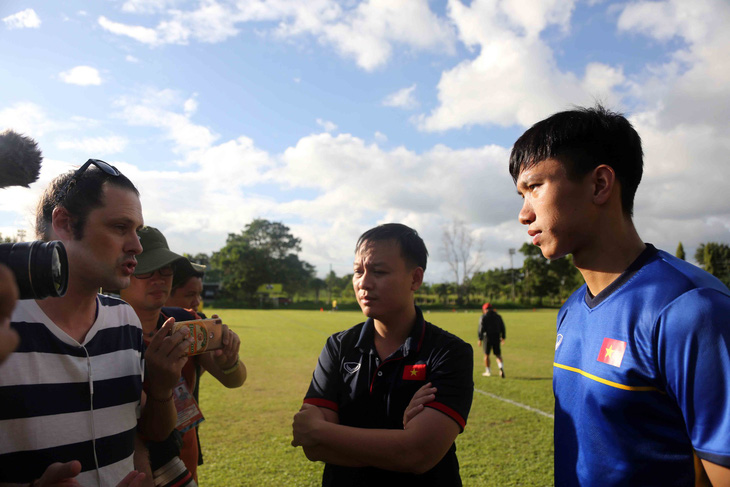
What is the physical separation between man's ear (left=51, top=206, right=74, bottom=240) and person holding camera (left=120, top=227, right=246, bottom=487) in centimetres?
81

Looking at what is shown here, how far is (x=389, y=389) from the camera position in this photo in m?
2.29

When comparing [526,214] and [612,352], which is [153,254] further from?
[612,352]

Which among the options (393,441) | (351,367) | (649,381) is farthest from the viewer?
(351,367)

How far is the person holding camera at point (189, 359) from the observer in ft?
8.39

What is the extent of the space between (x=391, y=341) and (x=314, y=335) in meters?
23.3

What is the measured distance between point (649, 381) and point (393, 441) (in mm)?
1050

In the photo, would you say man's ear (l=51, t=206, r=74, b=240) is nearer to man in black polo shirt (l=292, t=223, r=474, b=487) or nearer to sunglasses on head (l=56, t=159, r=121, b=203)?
sunglasses on head (l=56, t=159, r=121, b=203)

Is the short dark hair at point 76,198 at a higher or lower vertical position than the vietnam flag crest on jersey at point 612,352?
higher

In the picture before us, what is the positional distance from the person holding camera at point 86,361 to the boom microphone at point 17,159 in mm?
669

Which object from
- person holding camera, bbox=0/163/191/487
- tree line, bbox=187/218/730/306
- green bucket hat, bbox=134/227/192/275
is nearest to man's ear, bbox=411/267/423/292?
person holding camera, bbox=0/163/191/487

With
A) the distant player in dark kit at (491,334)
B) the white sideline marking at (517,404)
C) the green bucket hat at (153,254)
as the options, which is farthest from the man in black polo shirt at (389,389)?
the distant player in dark kit at (491,334)

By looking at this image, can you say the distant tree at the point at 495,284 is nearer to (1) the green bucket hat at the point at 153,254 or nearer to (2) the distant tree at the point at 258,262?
(2) the distant tree at the point at 258,262

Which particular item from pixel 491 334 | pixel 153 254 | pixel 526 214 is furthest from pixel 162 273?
pixel 491 334

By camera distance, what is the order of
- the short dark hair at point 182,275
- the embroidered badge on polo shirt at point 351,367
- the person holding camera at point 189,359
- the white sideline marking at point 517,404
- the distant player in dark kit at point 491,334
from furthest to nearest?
the distant player in dark kit at point 491,334 < the white sideline marking at point 517,404 < the short dark hair at point 182,275 < the person holding camera at point 189,359 < the embroidered badge on polo shirt at point 351,367
